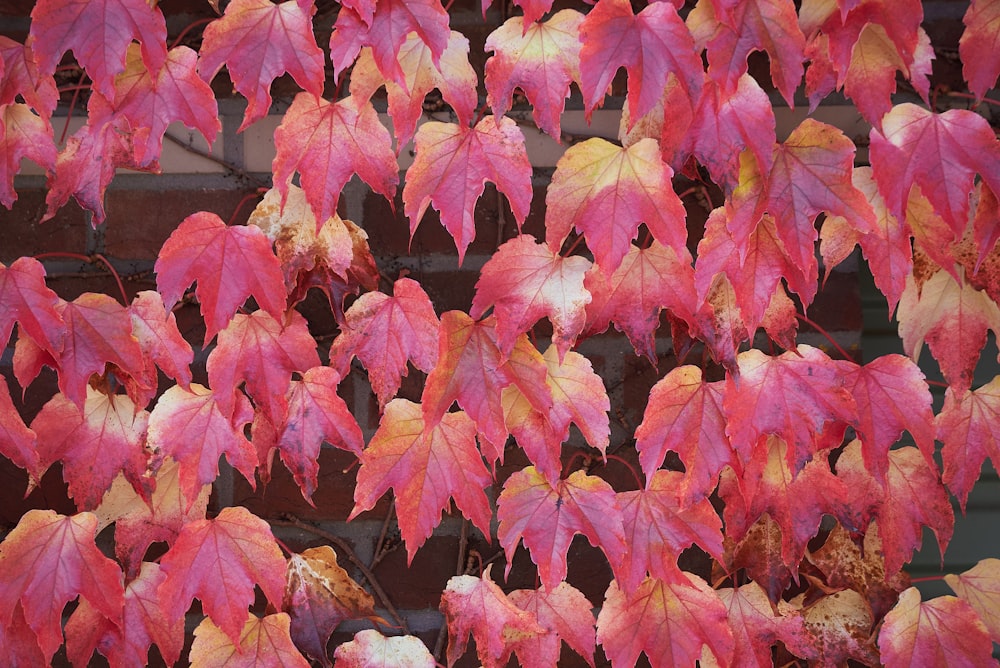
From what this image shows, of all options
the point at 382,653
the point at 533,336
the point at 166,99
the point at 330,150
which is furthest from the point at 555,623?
the point at 166,99

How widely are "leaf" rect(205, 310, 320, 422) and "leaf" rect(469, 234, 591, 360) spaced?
0.58ft

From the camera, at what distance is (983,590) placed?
0.86 m

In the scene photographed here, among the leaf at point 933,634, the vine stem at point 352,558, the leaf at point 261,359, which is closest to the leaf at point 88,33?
the leaf at point 261,359

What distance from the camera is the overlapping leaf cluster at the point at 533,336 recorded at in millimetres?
744

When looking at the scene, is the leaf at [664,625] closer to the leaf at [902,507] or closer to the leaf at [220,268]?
the leaf at [902,507]

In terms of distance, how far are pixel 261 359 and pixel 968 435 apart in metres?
0.67

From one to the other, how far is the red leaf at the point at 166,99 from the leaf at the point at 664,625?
0.58 metres

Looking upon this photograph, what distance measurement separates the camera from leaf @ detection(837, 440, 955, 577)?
85cm

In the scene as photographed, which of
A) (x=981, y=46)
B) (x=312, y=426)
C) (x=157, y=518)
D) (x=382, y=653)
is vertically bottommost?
(x=382, y=653)

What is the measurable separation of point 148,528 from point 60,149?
396 millimetres

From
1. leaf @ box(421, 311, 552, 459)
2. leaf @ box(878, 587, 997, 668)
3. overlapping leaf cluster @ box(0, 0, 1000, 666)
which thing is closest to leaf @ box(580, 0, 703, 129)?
overlapping leaf cluster @ box(0, 0, 1000, 666)

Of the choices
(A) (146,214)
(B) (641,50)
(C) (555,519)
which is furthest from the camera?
(A) (146,214)

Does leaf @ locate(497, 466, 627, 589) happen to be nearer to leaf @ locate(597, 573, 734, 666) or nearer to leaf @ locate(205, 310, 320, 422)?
leaf @ locate(597, 573, 734, 666)

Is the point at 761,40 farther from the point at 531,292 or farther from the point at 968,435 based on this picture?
the point at 968,435
